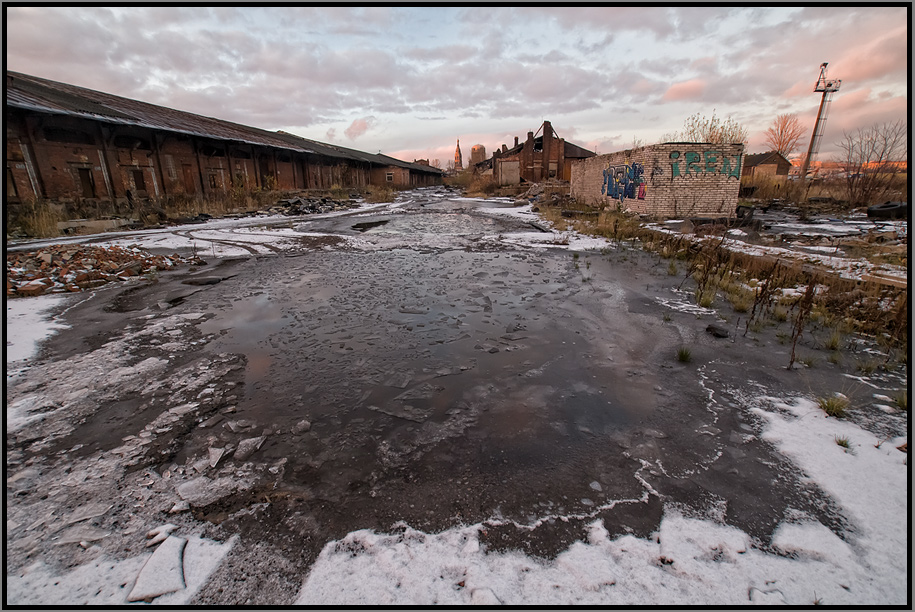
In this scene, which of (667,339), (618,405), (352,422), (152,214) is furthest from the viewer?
(152,214)

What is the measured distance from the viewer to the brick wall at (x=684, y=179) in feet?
45.9

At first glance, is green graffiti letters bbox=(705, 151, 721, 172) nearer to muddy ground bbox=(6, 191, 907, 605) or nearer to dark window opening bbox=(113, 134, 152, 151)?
muddy ground bbox=(6, 191, 907, 605)

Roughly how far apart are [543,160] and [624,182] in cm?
2363

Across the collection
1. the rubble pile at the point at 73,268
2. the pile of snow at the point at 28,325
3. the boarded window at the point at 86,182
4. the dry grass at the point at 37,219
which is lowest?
the pile of snow at the point at 28,325

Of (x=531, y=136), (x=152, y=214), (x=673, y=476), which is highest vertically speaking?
(x=531, y=136)

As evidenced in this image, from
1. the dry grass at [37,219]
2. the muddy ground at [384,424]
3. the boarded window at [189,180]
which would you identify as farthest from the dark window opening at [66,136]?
the muddy ground at [384,424]

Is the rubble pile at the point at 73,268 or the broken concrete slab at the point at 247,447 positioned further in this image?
the rubble pile at the point at 73,268

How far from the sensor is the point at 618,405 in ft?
9.90

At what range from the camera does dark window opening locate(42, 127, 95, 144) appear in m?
13.9

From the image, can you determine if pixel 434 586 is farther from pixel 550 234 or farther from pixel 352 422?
pixel 550 234

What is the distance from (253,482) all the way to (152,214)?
54.1ft

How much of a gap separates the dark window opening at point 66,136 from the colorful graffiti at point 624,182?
22.2m

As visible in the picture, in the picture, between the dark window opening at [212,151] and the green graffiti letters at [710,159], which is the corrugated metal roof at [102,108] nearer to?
the dark window opening at [212,151]

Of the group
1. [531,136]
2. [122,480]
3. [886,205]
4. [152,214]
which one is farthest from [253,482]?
[531,136]
